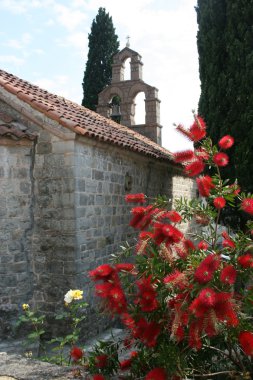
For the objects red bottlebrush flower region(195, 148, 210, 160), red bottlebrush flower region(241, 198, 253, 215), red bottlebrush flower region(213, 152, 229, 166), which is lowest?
red bottlebrush flower region(241, 198, 253, 215)

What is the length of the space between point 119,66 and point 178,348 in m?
11.2

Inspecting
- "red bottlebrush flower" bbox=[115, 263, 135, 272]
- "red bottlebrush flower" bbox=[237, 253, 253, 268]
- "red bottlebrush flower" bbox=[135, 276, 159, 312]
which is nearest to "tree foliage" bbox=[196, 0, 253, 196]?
"red bottlebrush flower" bbox=[237, 253, 253, 268]

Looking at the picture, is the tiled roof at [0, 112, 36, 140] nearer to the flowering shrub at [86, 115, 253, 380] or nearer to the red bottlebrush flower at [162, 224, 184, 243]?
the flowering shrub at [86, 115, 253, 380]

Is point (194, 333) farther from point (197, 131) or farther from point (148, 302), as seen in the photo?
point (197, 131)

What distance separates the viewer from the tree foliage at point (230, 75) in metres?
7.41

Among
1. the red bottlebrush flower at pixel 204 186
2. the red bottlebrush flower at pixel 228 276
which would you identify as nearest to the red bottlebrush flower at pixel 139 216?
Result: the red bottlebrush flower at pixel 204 186

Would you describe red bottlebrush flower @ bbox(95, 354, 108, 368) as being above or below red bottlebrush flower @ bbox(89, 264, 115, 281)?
below

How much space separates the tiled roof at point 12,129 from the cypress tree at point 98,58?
1108 cm

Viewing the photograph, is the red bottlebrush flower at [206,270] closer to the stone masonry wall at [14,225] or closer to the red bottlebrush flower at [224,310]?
the red bottlebrush flower at [224,310]

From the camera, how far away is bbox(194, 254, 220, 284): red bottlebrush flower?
6.50ft

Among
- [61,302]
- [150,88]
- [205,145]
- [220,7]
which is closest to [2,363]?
[205,145]

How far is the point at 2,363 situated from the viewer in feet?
8.52

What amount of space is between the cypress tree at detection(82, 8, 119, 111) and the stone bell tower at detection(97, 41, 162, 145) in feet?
14.7

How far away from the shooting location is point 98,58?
56.0ft
